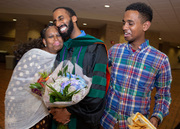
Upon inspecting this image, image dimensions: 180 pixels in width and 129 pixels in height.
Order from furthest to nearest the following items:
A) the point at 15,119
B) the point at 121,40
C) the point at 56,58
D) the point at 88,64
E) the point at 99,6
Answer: the point at 121,40, the point at 99,6, the point at 56,58, the point at 15,119, the point at 88,64

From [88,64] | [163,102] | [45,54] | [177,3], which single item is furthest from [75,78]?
[177,3]

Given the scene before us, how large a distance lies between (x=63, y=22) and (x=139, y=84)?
933 millimetres

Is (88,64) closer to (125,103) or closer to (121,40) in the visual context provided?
(125,103)

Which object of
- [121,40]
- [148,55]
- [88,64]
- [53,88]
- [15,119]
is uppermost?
[121,40]

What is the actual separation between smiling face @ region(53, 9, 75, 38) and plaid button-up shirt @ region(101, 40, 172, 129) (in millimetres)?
607

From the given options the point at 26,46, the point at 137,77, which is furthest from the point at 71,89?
the point at 26,46

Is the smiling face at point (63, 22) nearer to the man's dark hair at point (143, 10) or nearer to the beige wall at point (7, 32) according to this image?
the man's dark hair at point (143, 10)

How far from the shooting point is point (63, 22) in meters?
1.55

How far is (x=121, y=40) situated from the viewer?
10641 mm

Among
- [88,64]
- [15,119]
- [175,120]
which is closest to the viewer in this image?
[88,64]

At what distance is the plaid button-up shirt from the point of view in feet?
4.23

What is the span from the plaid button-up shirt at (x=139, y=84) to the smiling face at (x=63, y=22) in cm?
61

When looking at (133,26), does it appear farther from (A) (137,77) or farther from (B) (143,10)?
(A) (137,77)

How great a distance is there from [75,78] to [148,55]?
0.66 meters
